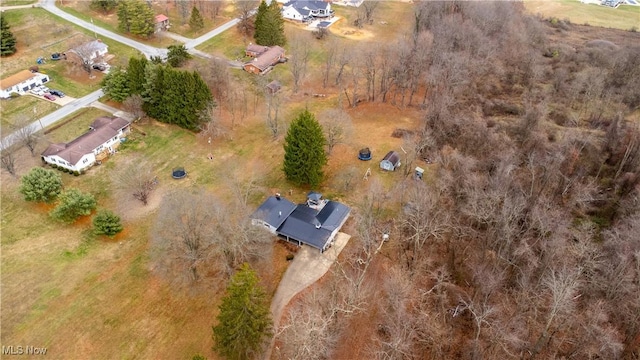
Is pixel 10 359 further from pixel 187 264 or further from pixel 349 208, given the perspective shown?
pixel 349 208

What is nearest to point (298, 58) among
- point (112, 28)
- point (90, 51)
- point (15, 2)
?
point (90, 51)

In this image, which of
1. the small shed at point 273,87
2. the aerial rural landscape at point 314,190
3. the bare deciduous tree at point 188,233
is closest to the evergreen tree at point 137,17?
the aerial rural landscape at point 314,190

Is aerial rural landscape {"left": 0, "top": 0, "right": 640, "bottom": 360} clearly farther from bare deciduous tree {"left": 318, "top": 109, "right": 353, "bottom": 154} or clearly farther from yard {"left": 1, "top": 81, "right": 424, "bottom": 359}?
bare deciduous tree {"left": 318, "top": 109, "right": 353, "bottom": 154}

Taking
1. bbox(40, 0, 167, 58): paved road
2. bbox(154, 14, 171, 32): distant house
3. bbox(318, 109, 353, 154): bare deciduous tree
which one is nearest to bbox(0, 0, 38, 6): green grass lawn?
bbox(40, 0, 167, 58): paved road

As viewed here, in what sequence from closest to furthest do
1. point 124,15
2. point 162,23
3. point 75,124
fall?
point 75,124 → point 124,15 → point 162,23

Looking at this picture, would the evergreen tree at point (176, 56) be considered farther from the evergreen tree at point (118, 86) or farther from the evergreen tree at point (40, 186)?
the evergreen tree at point (40, 186)

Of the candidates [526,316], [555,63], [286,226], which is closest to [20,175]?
[286,226]

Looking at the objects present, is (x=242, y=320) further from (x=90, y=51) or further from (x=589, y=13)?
(x=589, y=13)
